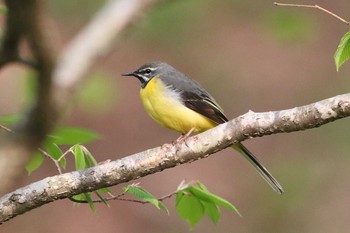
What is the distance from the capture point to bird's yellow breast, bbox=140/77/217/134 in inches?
193

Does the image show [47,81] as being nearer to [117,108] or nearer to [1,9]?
[1,9]

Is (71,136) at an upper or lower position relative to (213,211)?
upper

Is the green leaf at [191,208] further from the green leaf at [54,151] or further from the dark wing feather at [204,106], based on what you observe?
the dark wing feather at [204,106]

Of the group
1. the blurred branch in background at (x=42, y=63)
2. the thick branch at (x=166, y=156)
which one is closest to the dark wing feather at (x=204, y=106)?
the thick branch at (x=166, y=156)

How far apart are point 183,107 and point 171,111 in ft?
0.29

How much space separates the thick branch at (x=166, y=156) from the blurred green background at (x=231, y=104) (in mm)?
3292

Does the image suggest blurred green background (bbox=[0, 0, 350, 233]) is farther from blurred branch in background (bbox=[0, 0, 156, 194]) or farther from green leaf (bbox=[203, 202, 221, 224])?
blurred branch in background (bbox=[0, 0, 156, 194])

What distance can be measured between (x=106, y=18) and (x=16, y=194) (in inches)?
71.2

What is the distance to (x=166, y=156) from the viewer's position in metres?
3.41

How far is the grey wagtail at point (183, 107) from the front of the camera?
483 cm

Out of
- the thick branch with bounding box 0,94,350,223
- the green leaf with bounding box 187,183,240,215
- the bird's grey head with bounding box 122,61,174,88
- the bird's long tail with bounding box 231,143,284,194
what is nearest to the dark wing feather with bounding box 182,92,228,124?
the bird's long tail with bounding box 231,143,284,194

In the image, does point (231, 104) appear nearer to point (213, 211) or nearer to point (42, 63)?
point (213, 211)

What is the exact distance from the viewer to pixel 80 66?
1.39 meters

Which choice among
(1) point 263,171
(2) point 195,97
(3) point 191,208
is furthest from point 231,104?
(3) point 191,208
